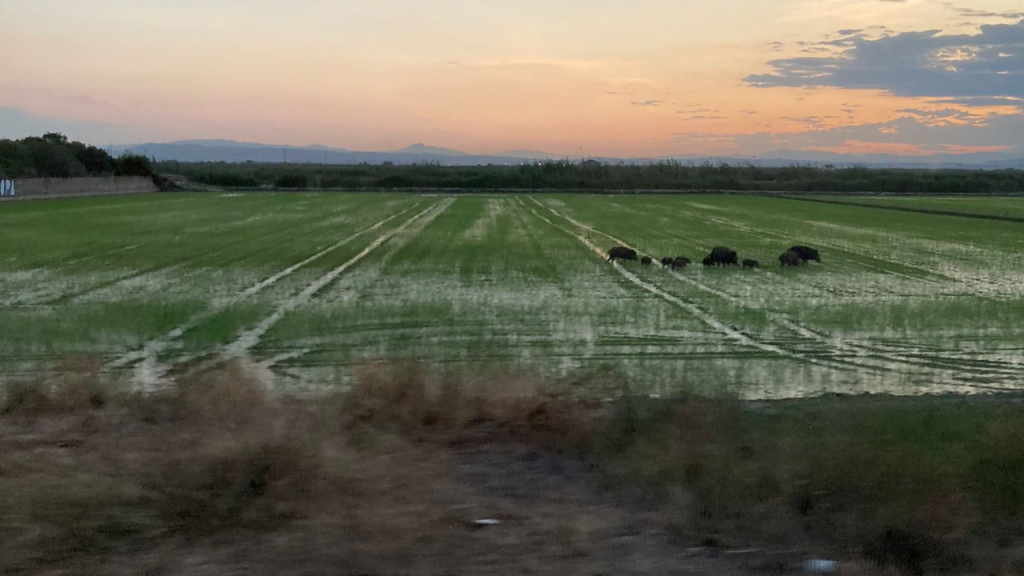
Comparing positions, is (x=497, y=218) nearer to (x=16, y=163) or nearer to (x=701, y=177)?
(x=16, y=163)

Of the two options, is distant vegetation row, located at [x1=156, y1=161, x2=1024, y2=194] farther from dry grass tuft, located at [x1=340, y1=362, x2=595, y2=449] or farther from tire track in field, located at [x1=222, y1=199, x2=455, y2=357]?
dry grass tuft, located at [x1=340, y1=362, x2=595, y2=449]

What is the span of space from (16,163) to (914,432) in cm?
10296

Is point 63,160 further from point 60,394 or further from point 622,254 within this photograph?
point 60,394

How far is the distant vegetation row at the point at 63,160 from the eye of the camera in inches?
4048

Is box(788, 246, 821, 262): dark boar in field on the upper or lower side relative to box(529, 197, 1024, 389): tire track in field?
upper

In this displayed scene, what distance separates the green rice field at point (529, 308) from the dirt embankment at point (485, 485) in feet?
6.37

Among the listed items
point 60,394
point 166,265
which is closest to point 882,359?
point 60,394

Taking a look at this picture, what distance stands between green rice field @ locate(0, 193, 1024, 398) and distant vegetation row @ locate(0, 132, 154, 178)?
65.9 metres

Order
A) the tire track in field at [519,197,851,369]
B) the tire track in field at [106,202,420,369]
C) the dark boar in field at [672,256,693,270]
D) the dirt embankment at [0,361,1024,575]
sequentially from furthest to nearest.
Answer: the dark boar in field at [672,256,693,270]
the tire track in field at [519,197,851,369]
the tire track in field at [106,202,420,369]
the dirt embankment at [0,361,1024,575]

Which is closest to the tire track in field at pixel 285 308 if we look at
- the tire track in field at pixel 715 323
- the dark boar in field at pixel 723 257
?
the tire track in field at pixel 715 323

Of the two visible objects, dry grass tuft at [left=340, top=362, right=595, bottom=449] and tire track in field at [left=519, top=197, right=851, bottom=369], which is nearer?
dry grass tuft at [left=340, top=362, right=595, bottom=449]

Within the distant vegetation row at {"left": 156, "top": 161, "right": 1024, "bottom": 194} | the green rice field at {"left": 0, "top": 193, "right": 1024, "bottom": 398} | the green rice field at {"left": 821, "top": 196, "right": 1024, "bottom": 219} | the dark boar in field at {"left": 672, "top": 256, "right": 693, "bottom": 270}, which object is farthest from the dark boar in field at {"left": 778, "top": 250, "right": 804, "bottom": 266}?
the distant vegetation row at {"left": 156, "top": 161, "right": 1024, "bottom": 194}

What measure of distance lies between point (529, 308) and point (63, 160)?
96.9 m

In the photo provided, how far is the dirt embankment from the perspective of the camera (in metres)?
6.55
